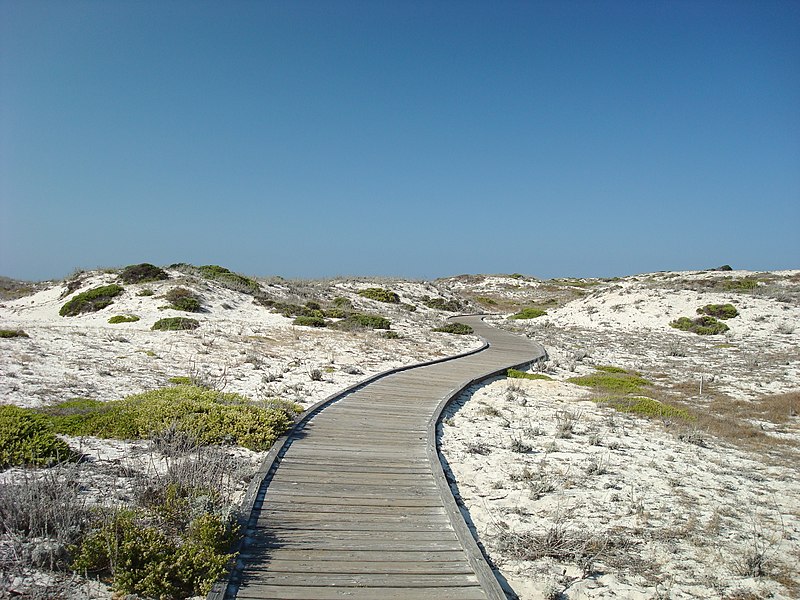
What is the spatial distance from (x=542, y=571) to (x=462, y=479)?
264cm

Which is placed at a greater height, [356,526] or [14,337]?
[14,337]

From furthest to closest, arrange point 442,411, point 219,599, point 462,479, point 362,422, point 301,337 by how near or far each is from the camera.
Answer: point 301,337
point 442,411
point 362,422
point 462,479
point 219,599

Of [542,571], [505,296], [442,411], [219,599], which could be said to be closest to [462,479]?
[542,571]

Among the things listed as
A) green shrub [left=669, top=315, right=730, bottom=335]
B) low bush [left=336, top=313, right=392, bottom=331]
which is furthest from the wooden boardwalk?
green shrub [left=669, top=315, right=730, bottom=335]

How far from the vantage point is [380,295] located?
47438 millimetres

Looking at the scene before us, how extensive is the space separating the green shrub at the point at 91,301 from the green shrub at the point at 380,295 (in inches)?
880

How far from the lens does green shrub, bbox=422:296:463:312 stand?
5104cm

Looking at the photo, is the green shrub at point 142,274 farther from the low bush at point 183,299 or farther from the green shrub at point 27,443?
the green shrub at point 27,443

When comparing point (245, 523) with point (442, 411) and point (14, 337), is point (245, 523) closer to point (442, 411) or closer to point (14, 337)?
point (442, 411)

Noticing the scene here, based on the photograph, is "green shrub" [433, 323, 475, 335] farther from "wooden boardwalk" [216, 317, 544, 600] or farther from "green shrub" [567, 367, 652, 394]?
"wooden boardwalk" [216, 317, 544, 600]

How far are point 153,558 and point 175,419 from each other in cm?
419

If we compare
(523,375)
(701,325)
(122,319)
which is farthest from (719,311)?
(122,319)

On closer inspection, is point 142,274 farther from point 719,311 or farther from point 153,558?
point 719,311

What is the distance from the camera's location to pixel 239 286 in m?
36.4
